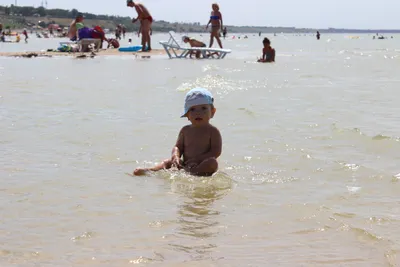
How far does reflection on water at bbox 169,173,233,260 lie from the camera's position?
3234 mm

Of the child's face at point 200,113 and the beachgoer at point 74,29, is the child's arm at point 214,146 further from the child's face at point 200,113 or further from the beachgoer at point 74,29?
the beachgoer at point 74,29

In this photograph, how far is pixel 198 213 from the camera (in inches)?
154

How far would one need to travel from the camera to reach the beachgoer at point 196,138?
17.3 ft

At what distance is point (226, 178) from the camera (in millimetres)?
4992

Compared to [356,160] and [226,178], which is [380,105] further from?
[226,178]

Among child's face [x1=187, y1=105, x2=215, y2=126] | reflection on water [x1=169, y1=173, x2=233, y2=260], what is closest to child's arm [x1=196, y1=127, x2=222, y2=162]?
child's face [x1=187, y1=105, x2=215, y2=126]

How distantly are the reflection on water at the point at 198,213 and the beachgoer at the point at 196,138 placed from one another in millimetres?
283

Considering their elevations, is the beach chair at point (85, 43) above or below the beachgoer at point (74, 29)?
below

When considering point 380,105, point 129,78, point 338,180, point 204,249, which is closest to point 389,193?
point 338,180

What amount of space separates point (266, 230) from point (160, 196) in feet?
3.45

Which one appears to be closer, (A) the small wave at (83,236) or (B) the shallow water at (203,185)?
(B) the shallow water at (203,185)

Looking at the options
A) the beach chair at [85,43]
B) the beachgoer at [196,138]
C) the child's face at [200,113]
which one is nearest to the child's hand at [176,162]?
the beachgoer at [196,138]

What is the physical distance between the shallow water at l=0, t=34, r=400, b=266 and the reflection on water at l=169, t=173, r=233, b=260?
0.01m

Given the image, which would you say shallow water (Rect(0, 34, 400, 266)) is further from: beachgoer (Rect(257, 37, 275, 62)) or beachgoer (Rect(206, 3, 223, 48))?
beachgoer (Rect(206, 3, 223, 48))
